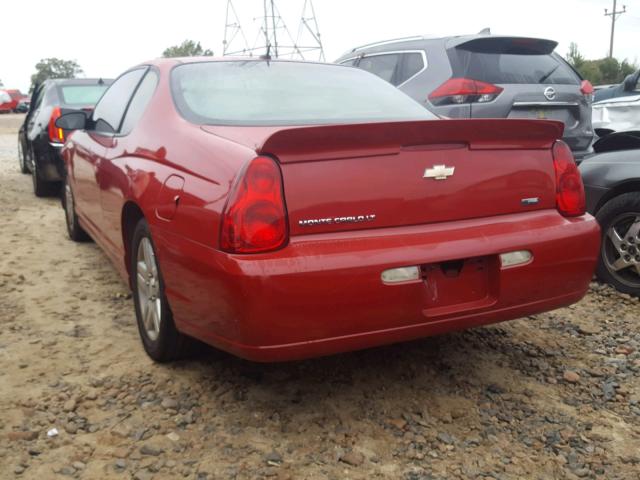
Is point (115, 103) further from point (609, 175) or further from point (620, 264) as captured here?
point (620, 264)

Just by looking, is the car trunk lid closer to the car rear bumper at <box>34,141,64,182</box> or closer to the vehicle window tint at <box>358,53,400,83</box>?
the vehicle window tint at <box>358,53,400,83</box>

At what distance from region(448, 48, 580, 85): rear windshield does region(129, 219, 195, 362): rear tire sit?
11.2 feet

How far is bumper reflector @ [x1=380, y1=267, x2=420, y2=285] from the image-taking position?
250 centimetres

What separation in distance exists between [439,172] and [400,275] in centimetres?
45

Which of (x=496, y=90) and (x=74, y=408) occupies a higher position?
(x=496, y=90)

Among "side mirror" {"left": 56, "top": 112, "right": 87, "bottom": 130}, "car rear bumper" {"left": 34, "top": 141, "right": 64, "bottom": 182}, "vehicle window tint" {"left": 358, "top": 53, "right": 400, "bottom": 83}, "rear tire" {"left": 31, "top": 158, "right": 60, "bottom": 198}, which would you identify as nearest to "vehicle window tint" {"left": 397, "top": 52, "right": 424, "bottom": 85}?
"vehicle window tint" {"left": 358, "top": 53, "right": 400, "bottom": 83}

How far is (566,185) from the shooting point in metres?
2.99

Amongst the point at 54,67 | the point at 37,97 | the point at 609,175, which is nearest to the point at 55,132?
the point at 37,97

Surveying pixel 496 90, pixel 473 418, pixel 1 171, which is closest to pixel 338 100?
pixel 473 418

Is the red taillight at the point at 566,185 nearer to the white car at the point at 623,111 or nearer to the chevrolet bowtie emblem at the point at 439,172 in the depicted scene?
the chevrolet bowtie emblem at the point at 439,172

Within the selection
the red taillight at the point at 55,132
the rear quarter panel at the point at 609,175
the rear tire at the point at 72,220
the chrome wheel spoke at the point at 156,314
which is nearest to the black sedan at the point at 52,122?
the red taillight at the point at 55,132

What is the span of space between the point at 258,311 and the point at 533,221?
124cm

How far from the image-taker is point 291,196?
246 cm

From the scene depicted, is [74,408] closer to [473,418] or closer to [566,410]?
[473,418]
